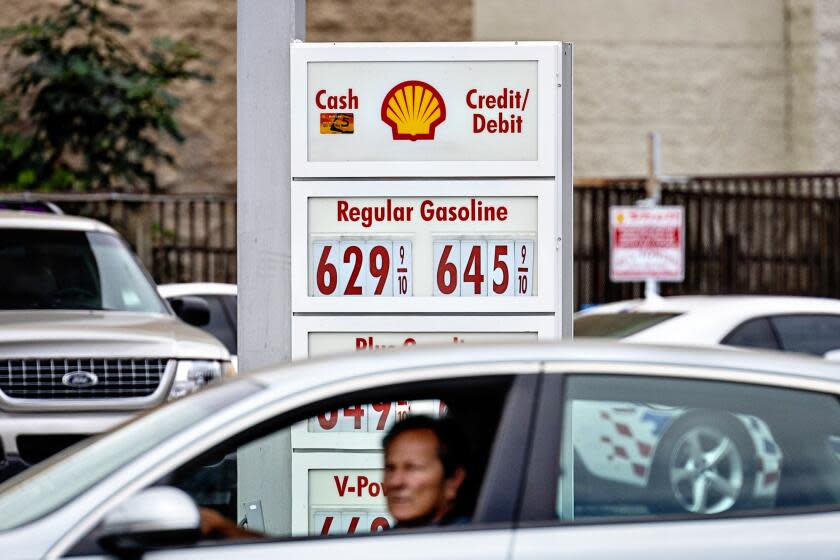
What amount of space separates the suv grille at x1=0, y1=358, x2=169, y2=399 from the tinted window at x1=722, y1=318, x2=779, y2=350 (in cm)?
376

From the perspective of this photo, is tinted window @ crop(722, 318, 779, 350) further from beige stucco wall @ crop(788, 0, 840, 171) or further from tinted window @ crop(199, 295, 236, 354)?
beige stucco wall @ crop(788, 0, 840, 171)

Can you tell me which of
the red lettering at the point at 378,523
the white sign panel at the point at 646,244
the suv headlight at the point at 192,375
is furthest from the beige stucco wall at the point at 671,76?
the red lettering at the point at 378,523

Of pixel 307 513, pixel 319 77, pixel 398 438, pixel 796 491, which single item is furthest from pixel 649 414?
pixel 319 77

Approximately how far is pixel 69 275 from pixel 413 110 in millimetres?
4253

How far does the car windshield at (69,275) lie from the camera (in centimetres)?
1031

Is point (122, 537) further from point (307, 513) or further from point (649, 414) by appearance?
point (307, 513)

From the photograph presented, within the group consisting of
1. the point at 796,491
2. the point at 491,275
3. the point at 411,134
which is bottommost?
the point at 796,491

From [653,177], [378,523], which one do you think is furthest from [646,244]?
[378,523]

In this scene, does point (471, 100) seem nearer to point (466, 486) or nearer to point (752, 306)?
point (466, 486)

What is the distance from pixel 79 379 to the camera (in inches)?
360

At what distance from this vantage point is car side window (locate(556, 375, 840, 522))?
426 cm

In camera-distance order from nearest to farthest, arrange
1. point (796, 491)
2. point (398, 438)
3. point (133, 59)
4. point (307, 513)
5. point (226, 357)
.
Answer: point (796, 491), point (398, 438), point (307, 513), point (226, 357), point (133, 59)

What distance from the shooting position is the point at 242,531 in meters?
4.43

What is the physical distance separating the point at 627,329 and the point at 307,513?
490 cm
